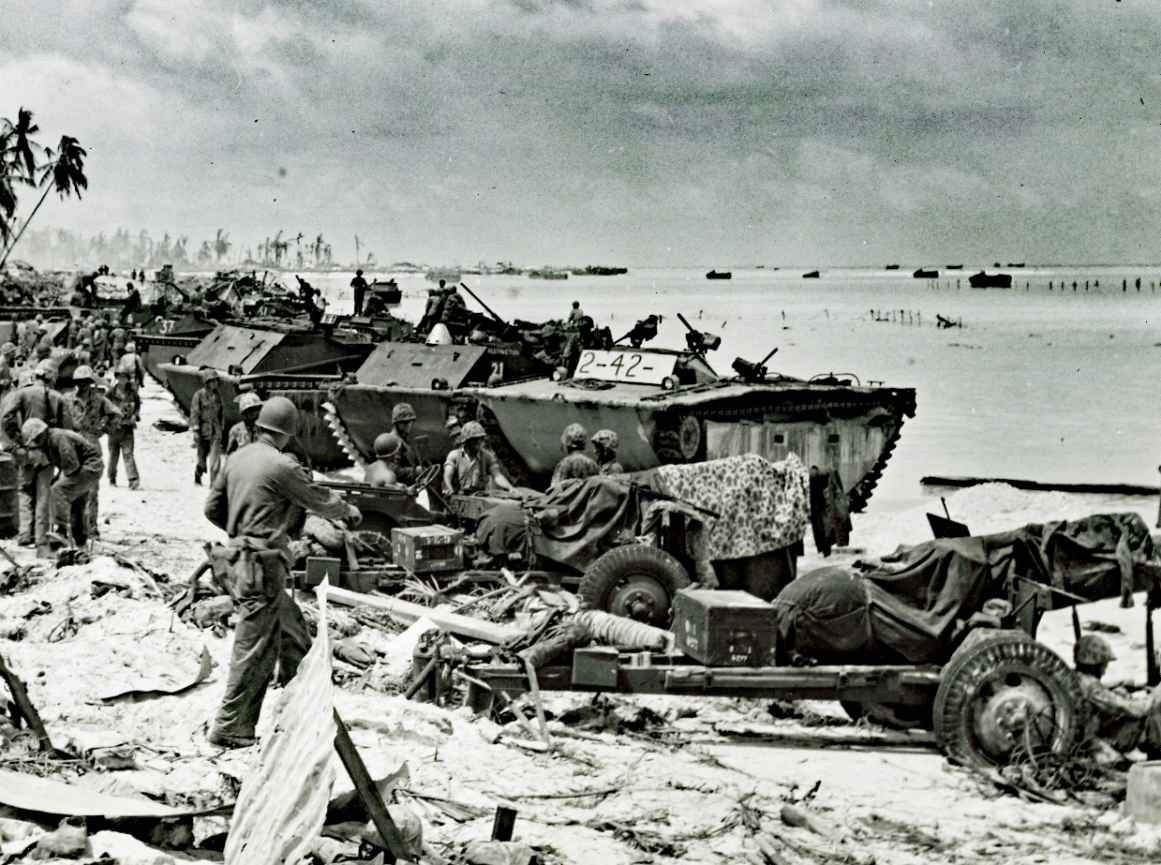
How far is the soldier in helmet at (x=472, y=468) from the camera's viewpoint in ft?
38.7

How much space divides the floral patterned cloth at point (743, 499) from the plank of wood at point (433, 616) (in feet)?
5.77

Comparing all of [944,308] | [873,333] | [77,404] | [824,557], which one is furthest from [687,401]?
[944,308]

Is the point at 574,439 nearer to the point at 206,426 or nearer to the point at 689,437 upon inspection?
the point at 689,437

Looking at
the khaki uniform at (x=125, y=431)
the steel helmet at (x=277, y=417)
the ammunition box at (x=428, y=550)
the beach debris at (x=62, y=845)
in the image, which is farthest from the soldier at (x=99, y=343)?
the beach debris at (x=62, y=845)

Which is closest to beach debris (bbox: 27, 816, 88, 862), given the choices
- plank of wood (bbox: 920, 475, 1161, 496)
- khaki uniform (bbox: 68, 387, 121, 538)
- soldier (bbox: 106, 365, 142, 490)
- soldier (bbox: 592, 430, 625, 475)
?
soldier (bbox: 592, 430, 625, 475)

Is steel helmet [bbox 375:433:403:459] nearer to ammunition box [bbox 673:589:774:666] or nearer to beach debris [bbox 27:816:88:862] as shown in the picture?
ammunition box [bbox 673:589:774:666]

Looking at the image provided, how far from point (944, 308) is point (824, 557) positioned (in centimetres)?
7485

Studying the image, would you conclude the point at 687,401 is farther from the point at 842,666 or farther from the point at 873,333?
the point at 873,333

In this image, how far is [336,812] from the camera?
15.7ft

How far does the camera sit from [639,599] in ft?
30.1

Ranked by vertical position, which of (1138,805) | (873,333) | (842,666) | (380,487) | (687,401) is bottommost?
(1138,805)

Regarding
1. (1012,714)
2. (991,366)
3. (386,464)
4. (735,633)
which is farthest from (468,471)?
(991,366)

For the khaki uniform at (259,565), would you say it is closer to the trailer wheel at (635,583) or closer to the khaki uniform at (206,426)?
the trailer wheel at (635,583)

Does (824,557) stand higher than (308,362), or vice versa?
(308,362)
